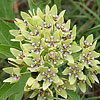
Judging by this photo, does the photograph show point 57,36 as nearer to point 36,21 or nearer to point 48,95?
point 36,21

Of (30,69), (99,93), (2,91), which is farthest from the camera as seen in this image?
(99,93)

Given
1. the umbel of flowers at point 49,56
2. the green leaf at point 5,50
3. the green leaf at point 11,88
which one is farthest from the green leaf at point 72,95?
the green leaf at point 5,50

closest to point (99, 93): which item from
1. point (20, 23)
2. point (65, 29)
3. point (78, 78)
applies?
point (78, 78)

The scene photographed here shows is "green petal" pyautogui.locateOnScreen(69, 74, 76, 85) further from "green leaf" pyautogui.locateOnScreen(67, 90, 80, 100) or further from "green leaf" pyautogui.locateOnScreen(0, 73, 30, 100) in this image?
"green leaf" pyautogui.locateOnScreen(0, 73, 30, 100)

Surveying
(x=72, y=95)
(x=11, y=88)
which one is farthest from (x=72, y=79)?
(x=11, y=88)

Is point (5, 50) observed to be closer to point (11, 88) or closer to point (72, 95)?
point (11, 88)

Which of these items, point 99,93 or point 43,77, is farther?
point 99,93
